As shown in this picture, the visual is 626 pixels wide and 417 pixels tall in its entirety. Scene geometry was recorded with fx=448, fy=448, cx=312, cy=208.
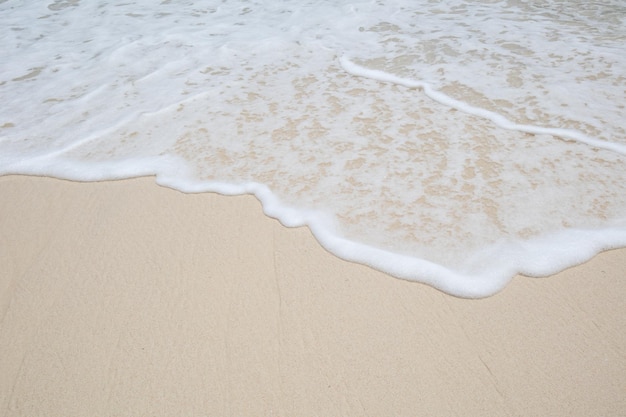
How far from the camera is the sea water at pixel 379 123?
1.94 meters

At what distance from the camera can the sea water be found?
194cm

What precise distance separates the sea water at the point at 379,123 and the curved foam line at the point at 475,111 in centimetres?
1

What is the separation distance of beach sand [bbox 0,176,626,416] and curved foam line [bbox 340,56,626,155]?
0.92 meters

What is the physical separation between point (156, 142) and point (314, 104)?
103cm

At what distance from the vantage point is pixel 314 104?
2.96 meters

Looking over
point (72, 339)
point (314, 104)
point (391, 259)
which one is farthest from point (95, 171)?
point (391, 259)

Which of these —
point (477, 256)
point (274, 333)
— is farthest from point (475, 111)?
point (274, 333)

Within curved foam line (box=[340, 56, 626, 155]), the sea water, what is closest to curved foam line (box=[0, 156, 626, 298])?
the sea water

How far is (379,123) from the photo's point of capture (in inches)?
106

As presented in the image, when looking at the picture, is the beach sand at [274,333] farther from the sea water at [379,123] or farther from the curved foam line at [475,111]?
the curved foam line at [475,111]

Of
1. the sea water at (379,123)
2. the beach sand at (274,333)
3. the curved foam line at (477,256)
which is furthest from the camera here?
the sea water at (379,123)

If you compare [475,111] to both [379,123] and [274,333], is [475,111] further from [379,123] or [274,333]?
[274,333]

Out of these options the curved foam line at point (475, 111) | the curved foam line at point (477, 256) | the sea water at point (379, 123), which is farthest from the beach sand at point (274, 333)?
the curved foam line at point (475, 111)

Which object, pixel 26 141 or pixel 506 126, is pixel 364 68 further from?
pixel 26 141
